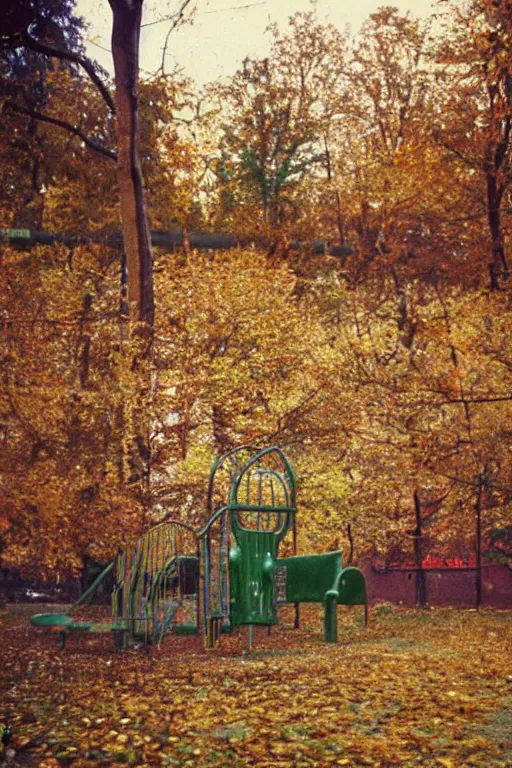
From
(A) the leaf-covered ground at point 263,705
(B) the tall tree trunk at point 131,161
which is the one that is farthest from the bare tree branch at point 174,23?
(A) the leaf-covered ground at point 263,705

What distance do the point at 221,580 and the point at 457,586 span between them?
41.5ft

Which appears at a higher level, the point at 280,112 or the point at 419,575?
the point at 280,112

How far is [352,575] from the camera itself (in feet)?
43.7

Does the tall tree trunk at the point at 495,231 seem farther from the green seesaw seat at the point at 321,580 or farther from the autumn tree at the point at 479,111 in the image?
the green seesaw seat at the point at 321,580

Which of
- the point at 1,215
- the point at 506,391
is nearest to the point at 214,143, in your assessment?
the point at 1,215

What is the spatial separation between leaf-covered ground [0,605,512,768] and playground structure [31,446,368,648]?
0.39 meters

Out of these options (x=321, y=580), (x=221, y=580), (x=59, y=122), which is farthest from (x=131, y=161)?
(x=221, y=580)

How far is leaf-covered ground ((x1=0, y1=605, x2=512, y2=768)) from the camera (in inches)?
233

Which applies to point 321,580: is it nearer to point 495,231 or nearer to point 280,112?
point 495,231

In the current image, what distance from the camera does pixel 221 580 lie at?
11711 millimetres

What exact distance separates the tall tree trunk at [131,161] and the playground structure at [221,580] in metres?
5.95

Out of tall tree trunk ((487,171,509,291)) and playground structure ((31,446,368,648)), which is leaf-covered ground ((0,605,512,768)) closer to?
playground structure ((31,446,368,648))

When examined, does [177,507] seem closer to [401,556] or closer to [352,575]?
[352,575]

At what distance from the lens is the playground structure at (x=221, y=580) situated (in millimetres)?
11695
